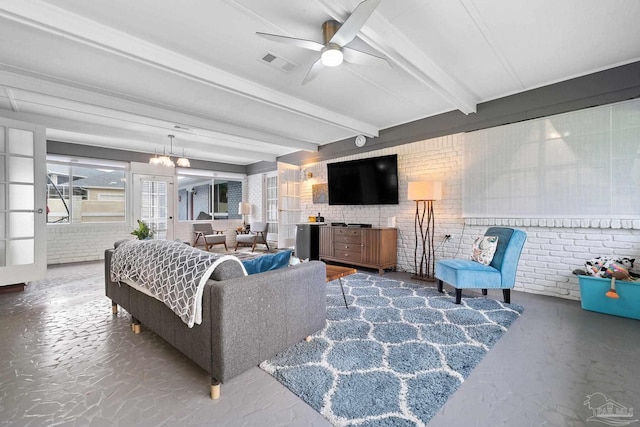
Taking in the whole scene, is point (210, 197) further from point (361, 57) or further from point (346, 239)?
point (361, 57)

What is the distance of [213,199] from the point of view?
26.5ft

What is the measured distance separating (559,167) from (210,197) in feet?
25.4

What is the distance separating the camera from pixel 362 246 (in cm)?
454

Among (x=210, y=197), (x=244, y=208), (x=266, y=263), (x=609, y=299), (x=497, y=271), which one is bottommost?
(x=609, y=299)

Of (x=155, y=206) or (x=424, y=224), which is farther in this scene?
(x=155, y=206)

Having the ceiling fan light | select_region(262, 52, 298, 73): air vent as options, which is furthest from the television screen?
the ceiling fan light

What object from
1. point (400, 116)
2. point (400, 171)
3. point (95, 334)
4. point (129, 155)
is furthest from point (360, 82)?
point (129, 155)

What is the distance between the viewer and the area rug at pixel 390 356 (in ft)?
4.71

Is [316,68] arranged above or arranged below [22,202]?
above

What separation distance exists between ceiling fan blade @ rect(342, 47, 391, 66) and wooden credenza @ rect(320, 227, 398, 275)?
8.49ft

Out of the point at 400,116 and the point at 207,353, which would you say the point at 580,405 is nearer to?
the point at 207,353

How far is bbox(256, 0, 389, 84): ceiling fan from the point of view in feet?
5.89

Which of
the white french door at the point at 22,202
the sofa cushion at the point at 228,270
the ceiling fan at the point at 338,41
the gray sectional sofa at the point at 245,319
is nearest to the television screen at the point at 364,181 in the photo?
the ceiling fan at the point at 338,41

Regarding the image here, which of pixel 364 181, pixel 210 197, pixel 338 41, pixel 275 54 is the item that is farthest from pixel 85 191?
pixel 338 41
